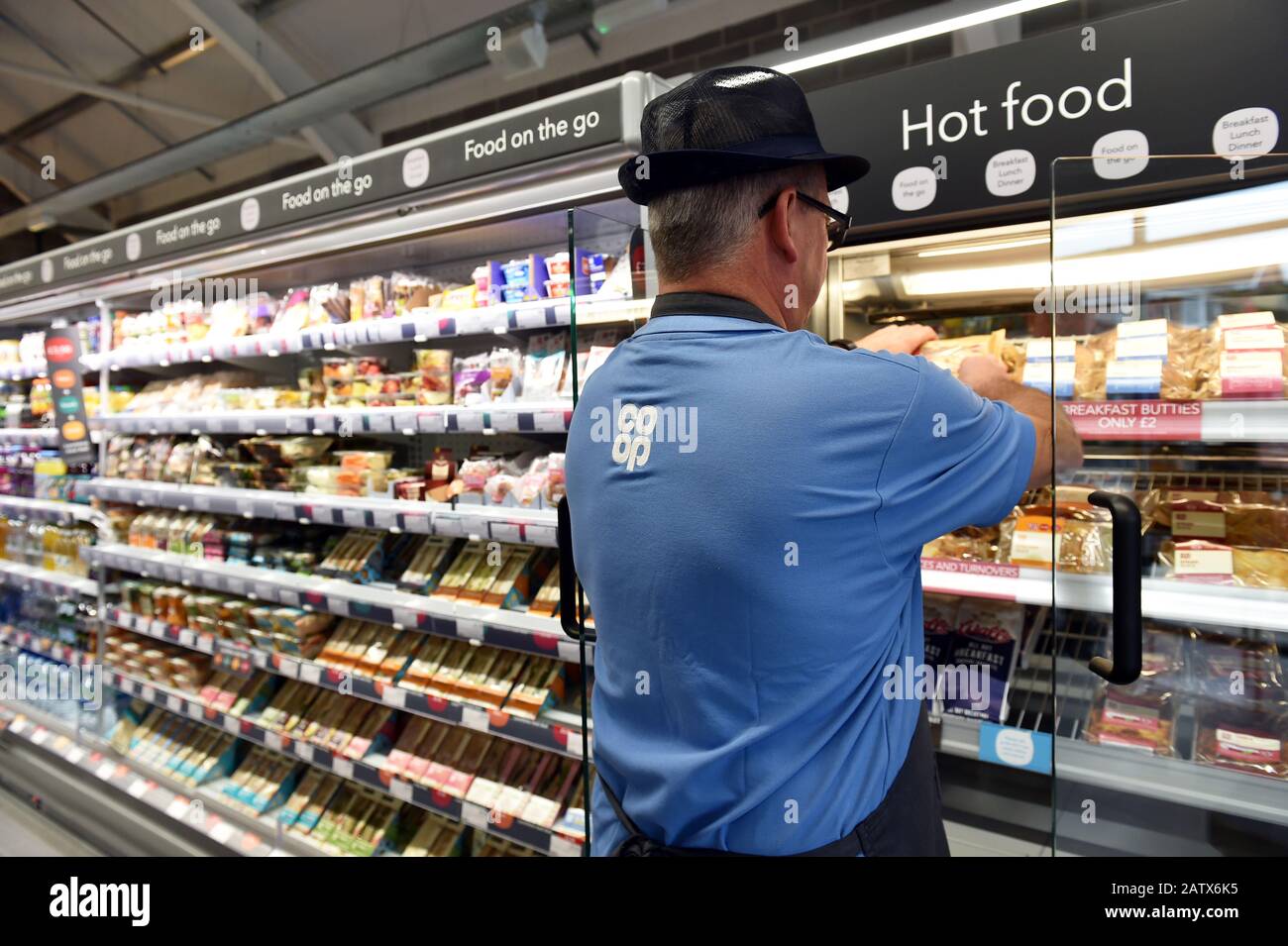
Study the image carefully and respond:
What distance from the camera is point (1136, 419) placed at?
1394mm

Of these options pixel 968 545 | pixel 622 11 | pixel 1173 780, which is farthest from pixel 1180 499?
pixel 622 11

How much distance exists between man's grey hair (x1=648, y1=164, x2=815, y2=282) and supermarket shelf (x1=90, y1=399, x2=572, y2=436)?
112cm

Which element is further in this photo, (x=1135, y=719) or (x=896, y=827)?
(x=1135, y=719)

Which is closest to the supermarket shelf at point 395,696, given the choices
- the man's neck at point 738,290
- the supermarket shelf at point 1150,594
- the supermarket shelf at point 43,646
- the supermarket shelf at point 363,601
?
the supermarket shelf at point 363,601

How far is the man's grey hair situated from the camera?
106cm

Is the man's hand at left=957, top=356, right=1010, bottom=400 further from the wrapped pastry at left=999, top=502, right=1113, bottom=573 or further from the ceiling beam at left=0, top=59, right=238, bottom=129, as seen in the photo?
the ceiling beam at left=0, top=59, right=238, bottom=129

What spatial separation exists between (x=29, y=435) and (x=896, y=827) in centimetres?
516

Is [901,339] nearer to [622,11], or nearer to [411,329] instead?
[411,329]

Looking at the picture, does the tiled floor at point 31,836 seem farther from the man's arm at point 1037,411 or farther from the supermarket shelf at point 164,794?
the man's arm at point 1037,411

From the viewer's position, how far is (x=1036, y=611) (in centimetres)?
189

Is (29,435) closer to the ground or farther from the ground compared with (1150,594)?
farther from the ground

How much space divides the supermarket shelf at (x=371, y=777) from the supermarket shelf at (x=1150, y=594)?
1542mm

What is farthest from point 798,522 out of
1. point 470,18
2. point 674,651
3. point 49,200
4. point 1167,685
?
point 49,200
